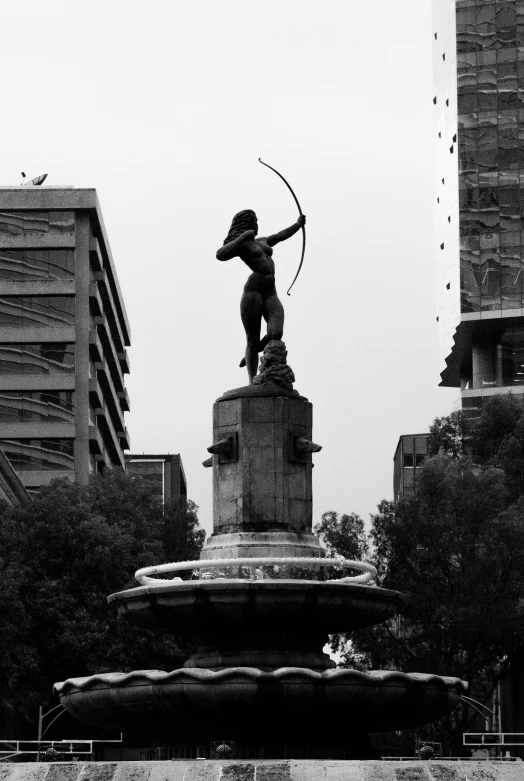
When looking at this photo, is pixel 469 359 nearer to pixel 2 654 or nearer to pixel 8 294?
pixel 8 294

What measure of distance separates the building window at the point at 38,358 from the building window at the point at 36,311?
124 centimetres

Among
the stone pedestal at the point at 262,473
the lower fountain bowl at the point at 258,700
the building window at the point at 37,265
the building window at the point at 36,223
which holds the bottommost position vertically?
the lower fountain bowl at the point at 258,700

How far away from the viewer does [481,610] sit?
5244 cm

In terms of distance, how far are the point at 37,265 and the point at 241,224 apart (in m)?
74.0

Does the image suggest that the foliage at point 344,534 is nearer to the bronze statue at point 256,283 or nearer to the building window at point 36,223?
the bronze statue at point 256,283

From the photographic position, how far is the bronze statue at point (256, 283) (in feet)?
87.8

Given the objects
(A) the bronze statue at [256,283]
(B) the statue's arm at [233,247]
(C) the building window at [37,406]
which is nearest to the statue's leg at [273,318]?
(A) the bronze statue at [256,283]

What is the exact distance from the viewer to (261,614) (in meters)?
23.0

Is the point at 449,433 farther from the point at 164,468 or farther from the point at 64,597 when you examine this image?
the point at 164,468

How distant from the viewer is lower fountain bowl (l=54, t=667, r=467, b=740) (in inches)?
847

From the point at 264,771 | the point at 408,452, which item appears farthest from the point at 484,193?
the point at 264,771

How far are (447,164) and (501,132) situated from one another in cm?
529

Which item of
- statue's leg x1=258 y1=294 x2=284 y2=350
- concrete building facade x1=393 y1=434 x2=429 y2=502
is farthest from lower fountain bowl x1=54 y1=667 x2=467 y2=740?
concrete building facade x1=393 y1=434 x2=429 y2=502

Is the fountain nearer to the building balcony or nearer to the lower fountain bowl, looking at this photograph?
the lower fountain bowl
